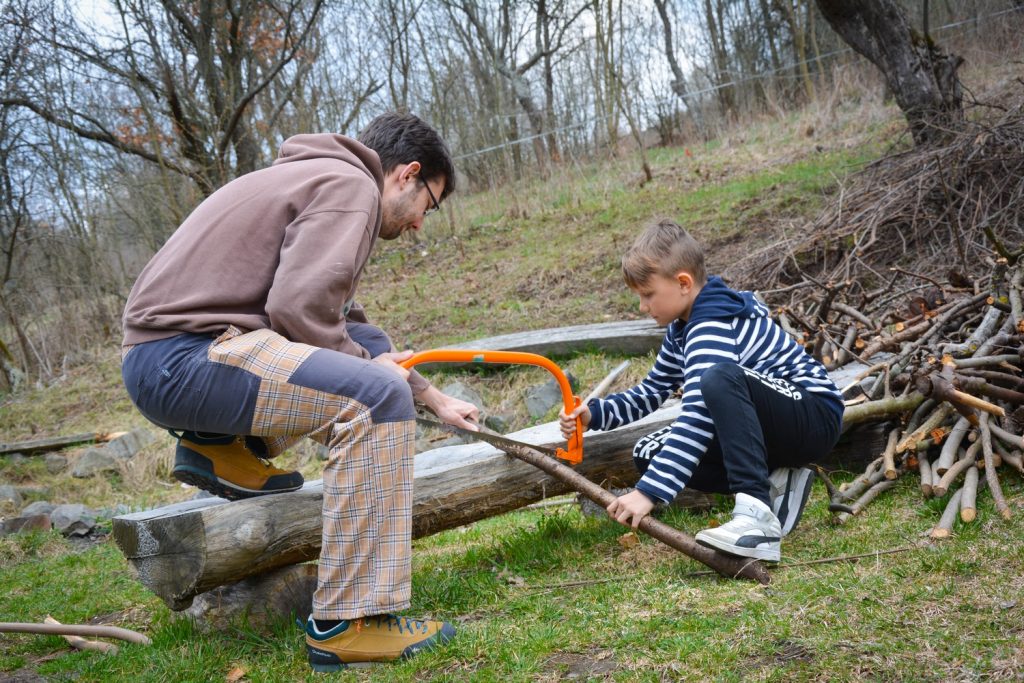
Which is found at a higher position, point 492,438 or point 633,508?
point 492,438

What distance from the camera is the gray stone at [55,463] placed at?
27.8ft

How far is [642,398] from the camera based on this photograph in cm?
361

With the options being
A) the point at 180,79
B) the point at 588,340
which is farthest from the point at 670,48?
the point at 588,340

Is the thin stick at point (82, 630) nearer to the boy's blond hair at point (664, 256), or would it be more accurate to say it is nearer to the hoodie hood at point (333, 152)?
the hoodie hood at point (333, 152)

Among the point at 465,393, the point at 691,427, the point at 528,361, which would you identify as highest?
the point at 528,361

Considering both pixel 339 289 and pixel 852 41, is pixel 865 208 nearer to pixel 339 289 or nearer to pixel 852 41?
pixel 852 41

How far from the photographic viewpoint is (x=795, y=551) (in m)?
3.14

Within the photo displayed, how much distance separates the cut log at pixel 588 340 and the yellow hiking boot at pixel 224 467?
3.80 meters

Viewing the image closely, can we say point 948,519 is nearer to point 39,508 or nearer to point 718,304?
point 718,304

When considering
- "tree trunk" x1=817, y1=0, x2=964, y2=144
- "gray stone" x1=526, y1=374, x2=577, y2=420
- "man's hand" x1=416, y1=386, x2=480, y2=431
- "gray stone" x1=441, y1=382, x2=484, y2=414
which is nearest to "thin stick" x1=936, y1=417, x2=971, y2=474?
"man's hand" x1=416, y1=386, x2=480, y2=431

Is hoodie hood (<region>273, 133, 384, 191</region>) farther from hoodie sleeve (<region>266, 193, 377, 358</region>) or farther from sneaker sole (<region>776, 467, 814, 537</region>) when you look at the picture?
sneaker sole (<region>776, 467, 814, 537</region>)

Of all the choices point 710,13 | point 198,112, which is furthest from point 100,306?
point 710,13

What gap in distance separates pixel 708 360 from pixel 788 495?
0.71 metres

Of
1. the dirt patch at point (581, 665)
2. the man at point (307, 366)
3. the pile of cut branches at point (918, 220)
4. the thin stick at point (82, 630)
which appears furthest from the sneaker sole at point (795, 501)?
the pile of cut branches at point (918, 220)
